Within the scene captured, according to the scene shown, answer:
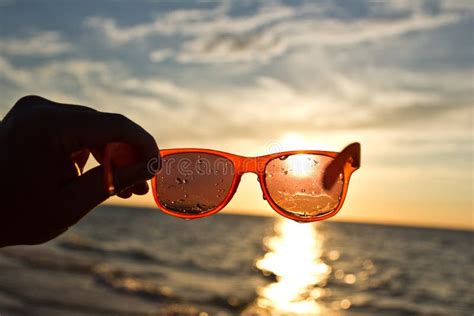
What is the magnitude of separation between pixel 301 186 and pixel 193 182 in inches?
22.9

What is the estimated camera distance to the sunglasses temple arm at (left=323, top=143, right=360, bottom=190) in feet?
7.33

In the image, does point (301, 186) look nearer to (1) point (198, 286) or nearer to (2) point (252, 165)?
(2) point (252, 165)

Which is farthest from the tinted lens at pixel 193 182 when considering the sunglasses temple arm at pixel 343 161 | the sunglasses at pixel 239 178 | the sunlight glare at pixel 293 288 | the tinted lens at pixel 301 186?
the sunlight glare at pixel 293 288

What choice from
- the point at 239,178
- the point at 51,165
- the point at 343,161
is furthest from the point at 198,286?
the point at 51,165

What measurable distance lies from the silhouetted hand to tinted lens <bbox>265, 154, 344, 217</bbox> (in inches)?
44.1

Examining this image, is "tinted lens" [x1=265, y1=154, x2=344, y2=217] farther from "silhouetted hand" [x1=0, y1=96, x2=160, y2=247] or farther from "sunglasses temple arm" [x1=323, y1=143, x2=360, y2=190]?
"silhouetted hand" [x1=0, y1=96, x2=160, y2=247]

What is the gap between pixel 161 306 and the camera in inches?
468

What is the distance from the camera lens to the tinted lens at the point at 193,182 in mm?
2734

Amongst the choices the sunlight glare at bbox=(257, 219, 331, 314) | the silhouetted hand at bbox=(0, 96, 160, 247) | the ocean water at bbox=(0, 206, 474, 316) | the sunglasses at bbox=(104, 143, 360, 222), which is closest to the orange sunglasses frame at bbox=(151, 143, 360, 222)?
the sunglasses at bbox=(104, 143, 360, 222)

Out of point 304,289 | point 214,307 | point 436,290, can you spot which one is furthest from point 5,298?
point 436,290

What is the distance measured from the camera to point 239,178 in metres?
2.96

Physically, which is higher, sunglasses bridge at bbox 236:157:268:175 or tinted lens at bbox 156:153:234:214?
sunglasses bridge at bbox 236:157:268:175

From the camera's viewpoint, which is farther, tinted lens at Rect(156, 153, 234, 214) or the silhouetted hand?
tinted lens at Rect(156, 153, 234, 214)

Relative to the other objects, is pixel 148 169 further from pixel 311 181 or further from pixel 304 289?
pixel 304 289
